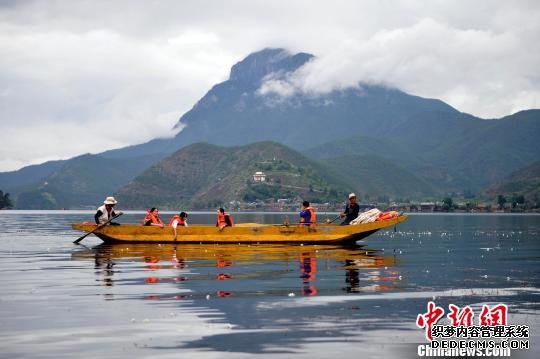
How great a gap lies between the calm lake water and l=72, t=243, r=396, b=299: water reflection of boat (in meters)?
0.09

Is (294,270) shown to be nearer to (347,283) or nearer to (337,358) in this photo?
(347,283)

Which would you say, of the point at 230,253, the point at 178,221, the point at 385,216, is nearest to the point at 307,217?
the point at 385,216

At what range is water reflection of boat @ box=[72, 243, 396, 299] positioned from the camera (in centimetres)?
2764

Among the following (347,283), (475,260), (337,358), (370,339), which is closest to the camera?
(337,358)

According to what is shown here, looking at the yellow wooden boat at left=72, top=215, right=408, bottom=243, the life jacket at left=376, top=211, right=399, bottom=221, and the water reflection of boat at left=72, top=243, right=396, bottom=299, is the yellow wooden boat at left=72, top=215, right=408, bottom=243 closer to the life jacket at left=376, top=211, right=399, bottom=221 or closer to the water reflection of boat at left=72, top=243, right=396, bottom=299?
the life jacket at left=376, top=211, right=399, bottom=221

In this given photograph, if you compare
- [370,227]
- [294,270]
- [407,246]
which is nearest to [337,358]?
[294,270]

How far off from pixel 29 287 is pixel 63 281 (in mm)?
1851

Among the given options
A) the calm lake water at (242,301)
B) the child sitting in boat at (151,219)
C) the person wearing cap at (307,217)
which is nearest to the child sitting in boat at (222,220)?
the person wearing cap at (307,217)

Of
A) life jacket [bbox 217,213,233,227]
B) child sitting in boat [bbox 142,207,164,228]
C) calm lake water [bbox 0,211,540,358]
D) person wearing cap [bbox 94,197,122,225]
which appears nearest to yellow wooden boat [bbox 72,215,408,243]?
life jacket [bbox 217,213,233,227]

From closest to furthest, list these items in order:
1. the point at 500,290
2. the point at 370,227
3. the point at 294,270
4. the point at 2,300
A: the point at 2,300 < the point at 500,290 < the point at 294,270 < the point at 370,227

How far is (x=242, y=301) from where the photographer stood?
71.1ft

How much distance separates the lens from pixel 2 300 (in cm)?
2230

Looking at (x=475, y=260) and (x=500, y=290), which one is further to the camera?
(x=475, y=260)

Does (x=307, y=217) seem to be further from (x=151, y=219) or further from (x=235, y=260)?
(x=235, y=260)
